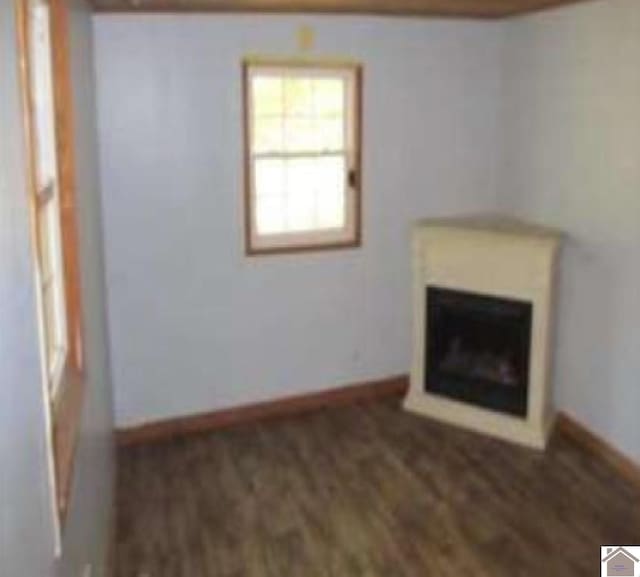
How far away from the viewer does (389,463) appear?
3.98 m

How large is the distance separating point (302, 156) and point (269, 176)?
234 millimetres

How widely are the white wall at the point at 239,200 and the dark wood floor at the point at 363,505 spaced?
0.43 m

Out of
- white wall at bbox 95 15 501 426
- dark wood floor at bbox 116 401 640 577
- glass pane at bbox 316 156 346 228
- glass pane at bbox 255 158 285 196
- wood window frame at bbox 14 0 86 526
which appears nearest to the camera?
wood window frame at bbox 14 0 86 526

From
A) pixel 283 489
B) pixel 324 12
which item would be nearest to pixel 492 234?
pixel 324 12

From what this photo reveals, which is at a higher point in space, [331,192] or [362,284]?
[331,192]

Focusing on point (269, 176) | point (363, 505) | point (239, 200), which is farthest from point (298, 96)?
point (363, 505)

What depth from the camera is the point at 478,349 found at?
14.8 ft

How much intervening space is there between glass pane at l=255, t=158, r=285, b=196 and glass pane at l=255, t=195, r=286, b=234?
40mm

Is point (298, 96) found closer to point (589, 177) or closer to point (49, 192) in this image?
point (589, 177)

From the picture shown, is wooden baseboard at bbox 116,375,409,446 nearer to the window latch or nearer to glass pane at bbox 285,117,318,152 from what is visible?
the window latch

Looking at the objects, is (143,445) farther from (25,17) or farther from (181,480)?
(25,17)

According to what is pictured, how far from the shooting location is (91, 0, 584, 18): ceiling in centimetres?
362

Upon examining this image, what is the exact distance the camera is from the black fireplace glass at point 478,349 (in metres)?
4.25

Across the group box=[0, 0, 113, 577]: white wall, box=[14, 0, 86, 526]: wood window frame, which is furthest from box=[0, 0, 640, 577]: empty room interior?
box=[0, 0, 113, 577]: white wall
